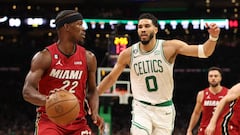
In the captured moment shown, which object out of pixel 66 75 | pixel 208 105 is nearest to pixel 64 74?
pixel 66 75

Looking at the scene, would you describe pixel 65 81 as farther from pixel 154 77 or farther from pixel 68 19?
pixel 154 77

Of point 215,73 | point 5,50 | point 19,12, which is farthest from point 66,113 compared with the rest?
point 5,50

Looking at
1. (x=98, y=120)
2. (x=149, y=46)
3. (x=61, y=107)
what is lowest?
(x=98, y=120)

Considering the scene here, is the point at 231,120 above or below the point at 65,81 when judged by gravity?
below

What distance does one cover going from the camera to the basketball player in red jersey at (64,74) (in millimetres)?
5023

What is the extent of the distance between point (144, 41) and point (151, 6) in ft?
55.1

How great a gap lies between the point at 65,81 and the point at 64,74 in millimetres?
72

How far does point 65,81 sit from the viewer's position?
16.8 ft

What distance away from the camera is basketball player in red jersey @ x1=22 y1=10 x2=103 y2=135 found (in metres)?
5.02

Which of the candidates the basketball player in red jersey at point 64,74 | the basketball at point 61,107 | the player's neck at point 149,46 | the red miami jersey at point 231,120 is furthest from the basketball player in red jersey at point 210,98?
the basketball at point 61,107

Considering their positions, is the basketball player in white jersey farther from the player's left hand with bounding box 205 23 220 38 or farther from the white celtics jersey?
the player's left hand with bounding box 205 23 220 38

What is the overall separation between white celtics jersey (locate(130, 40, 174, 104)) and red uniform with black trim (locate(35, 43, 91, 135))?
1642 millimetres

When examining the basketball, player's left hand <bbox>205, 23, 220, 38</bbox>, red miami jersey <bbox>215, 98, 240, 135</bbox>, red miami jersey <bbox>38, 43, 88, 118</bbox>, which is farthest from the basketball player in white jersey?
the basketball

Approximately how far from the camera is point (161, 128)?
6688 mm
